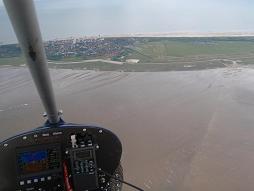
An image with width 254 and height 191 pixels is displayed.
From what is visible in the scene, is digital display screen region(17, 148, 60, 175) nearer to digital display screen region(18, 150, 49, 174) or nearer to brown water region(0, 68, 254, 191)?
digital display screen region(18, 150, 49, 174)

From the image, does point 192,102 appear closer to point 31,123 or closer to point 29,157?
point 31,123

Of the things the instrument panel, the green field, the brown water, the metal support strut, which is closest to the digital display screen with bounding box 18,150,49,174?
the instrument panel

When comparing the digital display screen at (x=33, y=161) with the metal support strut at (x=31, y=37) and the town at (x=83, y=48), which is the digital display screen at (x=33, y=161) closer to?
the metal support strut at (x=31, y=37)

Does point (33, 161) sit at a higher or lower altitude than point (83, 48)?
higher

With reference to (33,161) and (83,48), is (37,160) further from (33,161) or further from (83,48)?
(83,48)

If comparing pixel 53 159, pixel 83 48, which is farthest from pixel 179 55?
pixel 53 159

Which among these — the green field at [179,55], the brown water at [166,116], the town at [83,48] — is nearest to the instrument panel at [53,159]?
the brown water at [166,116]

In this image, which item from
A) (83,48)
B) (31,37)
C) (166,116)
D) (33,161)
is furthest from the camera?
(83,48)

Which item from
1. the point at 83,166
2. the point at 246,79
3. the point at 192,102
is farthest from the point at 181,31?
the point at 83,166
